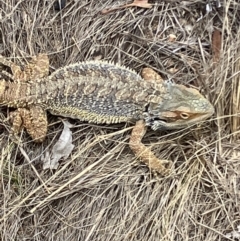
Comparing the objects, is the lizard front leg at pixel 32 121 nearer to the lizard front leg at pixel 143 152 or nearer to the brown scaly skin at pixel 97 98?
the brown scaly skin at pixel 97 98

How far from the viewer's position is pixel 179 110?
4230 mm

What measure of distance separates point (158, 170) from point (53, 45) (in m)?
1.05

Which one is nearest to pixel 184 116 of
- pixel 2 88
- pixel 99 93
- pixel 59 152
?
pixel 99 93

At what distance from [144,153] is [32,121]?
2.35 feet

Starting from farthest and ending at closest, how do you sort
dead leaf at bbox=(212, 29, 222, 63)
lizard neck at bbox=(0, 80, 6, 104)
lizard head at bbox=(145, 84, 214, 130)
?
dead leaf at bbox=(212, 29, 222, 63)
lizard neck at bbox=(0, 80, 6, 104)
lizard head at bbox=(145, 84, 214, 130)

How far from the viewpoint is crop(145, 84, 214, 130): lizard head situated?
4.21 meters

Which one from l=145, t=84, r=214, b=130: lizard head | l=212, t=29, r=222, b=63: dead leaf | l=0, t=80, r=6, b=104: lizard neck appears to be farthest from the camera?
l=212, t=29, r=222, b=63: dead leaf

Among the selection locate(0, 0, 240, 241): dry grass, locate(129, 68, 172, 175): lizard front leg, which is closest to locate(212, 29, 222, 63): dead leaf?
locate(0, 0, 240, 241): dry grass

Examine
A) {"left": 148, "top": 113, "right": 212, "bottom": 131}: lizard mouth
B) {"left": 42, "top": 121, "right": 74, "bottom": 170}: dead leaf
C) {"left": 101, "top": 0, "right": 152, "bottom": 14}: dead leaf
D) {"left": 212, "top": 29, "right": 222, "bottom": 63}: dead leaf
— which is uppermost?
{"left": 101, "top": 0, "right": 152, "bottom": 14}: dead leaf

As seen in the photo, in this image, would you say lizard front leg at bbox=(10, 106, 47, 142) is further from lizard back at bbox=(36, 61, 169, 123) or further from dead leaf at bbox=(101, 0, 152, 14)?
dead leaf at bbox=(101, 0, 152, 14)

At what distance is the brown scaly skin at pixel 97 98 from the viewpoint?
4293 millimetres

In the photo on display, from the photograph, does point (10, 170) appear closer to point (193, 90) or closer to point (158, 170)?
point (158, 170)

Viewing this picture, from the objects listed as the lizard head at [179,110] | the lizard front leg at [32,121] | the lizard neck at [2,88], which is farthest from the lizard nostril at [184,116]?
the lizard neck at [2,88]

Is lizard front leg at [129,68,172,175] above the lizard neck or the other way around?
the other way around
